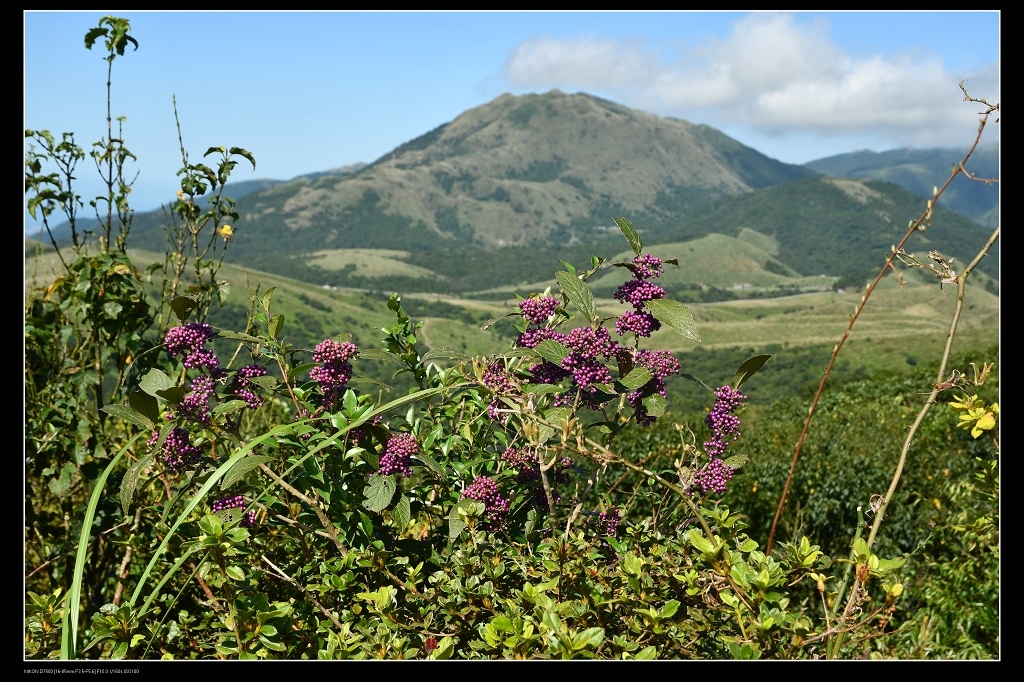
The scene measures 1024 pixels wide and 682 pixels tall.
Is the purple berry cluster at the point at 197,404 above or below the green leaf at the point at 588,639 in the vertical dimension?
above

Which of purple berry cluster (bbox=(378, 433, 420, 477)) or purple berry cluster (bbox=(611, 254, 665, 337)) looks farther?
purple berry cluster (bbox=(611, 254, 665, 337))

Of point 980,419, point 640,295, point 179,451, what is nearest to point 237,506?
point 179,451

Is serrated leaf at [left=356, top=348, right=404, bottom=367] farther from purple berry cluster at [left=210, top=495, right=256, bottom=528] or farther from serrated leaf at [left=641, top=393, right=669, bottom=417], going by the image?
serrated leaf at [left=641, top=393, right=669, bottom=417]

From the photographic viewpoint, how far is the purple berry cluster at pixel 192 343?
1.75m

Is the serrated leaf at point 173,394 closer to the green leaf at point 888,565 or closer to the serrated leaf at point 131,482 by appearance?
the serrated leaf at point 131,482

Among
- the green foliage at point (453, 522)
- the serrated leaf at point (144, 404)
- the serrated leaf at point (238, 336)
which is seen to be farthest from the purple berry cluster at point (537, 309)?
the serrated leaf at point (144, 404)

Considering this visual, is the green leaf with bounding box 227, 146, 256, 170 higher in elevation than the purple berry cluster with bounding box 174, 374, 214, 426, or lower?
higher

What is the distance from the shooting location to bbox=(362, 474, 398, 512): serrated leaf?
5.08 ft

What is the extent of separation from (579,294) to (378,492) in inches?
24.0

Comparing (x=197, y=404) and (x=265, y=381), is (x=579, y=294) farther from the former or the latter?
(x=197, y=404)

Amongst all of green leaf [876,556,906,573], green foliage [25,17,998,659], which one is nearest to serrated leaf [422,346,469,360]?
green foliage [25,17,998,659]

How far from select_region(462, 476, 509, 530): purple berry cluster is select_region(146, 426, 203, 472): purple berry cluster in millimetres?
650

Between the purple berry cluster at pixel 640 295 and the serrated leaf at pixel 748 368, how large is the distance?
21cm
